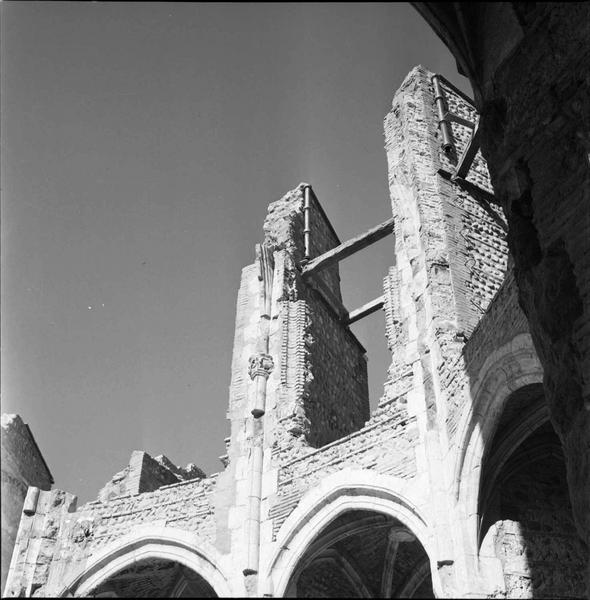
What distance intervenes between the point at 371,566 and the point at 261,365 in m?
3.07

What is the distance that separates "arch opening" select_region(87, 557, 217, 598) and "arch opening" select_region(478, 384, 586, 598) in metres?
4.82

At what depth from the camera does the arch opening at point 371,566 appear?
10.3 metres

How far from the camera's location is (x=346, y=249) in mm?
13203

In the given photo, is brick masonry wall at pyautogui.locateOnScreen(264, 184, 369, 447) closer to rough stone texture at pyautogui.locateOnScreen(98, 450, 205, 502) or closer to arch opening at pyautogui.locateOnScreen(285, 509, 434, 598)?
arch opening at pyautogui.locateOnScreen(285, 509, 434, 598)

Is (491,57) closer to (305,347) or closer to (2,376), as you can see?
(2,376)

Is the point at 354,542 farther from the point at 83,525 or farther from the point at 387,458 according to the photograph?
the point at 83,525

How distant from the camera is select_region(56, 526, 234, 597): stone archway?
32.1 feet

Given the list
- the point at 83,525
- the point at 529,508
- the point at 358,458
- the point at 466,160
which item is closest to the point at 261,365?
the point at 358,458

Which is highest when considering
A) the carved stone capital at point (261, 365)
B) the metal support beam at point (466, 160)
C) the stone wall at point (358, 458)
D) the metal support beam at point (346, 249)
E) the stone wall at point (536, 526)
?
the metal support beam at point (346, 249)

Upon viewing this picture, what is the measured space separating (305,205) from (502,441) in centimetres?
732

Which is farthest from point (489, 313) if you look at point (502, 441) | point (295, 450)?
point (295, 450)

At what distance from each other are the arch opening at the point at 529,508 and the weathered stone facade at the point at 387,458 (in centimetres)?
2

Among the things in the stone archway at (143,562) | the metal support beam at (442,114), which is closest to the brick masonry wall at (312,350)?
the stone archway at (143,562)

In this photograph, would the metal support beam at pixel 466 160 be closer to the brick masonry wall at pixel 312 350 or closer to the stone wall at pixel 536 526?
the brick masonry wall at pixel 312 350
